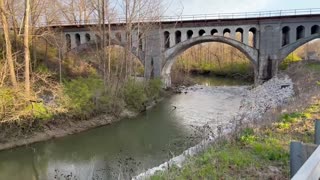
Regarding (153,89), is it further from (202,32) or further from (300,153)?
(300,153)

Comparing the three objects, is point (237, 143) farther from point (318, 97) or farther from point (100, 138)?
point (100, 138)

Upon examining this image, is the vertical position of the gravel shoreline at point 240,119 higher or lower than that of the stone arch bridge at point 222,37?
lower

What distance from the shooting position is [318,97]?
12.8 m

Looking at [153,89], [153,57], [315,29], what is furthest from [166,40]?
[315,29]

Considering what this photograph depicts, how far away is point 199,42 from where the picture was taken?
1358 inches

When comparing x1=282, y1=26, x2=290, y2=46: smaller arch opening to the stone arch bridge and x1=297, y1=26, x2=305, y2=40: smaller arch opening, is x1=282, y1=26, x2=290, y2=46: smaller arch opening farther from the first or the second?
x1=297, y1=26, x2=305, y2=40: smaller arch opening

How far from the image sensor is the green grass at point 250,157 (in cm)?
580

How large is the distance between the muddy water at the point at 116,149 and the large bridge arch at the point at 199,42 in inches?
423

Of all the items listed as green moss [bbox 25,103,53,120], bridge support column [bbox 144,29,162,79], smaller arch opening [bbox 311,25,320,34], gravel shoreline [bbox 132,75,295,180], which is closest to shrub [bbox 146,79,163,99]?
bridge support column [bbox 144,29,162,79]

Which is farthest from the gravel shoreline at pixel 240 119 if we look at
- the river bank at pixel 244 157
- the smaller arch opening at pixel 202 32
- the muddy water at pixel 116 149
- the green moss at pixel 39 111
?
the green moss at pixel 39 111

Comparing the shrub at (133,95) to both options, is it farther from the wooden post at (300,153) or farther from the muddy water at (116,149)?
the wooden post at (300,153)

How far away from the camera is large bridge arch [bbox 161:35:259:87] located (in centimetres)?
3281

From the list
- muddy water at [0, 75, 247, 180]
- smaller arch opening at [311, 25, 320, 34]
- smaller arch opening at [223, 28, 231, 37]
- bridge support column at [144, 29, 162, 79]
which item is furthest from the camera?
bridge support column at [144, 29, 162, 79]

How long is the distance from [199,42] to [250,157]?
28.8 m
